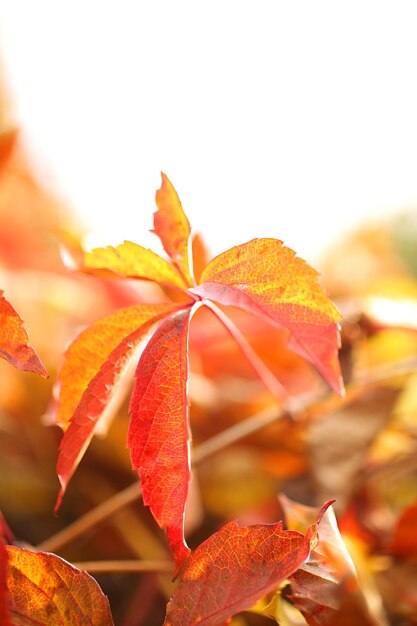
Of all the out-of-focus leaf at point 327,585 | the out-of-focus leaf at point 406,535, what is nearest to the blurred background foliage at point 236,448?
the out-of-focus leaf at point 406,535

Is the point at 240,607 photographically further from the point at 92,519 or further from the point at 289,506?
the point at 92,519

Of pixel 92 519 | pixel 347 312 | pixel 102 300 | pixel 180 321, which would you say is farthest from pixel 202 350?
pixel 180 321

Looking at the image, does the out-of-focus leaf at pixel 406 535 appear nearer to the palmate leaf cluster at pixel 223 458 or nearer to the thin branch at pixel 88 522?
the palmate leaf cluster at pixel 223 458

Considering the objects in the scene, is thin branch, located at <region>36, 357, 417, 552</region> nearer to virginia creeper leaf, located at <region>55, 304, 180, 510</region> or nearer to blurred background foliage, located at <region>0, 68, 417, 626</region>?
blurred background foliage, located at <region>0, 68, 417, 626</region>

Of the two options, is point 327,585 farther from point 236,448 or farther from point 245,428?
point 236,448

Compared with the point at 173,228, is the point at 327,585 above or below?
below

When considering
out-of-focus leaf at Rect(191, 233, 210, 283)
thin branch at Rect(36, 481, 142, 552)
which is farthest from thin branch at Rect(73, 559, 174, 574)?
out-of-focus leaf at Rect(191, 233, 210, 283)

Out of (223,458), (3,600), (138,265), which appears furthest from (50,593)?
(223,458)
